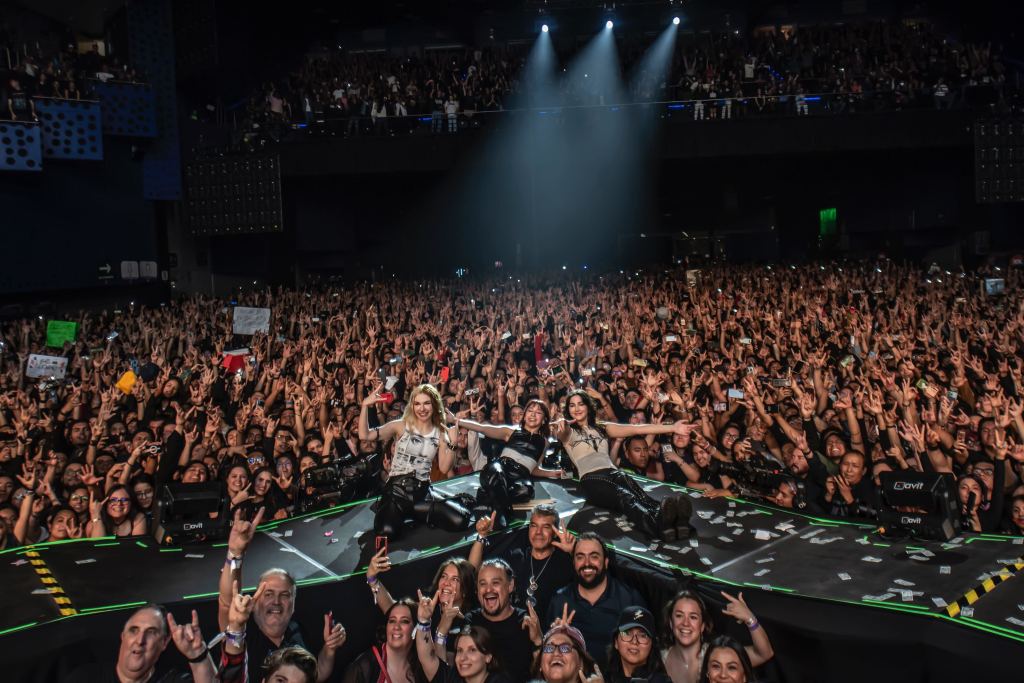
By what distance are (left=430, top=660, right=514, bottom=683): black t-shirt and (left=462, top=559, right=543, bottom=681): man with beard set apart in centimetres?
23

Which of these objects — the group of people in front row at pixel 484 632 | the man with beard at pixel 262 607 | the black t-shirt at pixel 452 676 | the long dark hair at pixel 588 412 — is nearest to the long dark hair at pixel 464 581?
the group of people in front row at pixel 484 632

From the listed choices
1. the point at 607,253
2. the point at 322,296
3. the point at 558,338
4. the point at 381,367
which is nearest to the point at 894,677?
the point at 381,367

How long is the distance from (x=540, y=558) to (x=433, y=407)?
143cm

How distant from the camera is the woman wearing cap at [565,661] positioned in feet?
12.6

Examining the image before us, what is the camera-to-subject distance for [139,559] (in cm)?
479

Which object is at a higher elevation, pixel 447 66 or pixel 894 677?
pixel 447 66

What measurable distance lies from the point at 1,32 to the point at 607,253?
17.4m

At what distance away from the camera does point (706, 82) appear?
20.2m

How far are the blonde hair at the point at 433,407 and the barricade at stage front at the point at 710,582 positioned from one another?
686mm

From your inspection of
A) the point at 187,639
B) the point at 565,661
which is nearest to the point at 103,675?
the point at 187,639

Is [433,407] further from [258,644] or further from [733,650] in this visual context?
[733,650]

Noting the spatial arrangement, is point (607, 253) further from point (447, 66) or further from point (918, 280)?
point (918, 280)

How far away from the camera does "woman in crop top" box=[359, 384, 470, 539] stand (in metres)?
5.04

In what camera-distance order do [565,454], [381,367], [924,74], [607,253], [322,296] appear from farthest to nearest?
[607,253]
[924,74]
[322,296]
[381,367]
[565,454]
